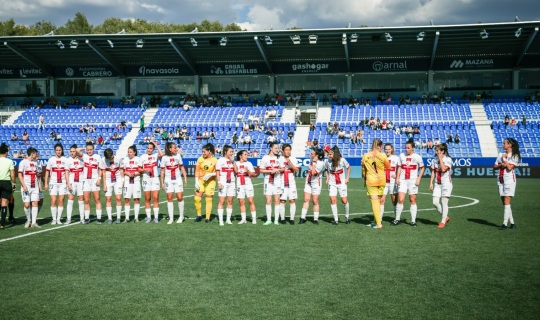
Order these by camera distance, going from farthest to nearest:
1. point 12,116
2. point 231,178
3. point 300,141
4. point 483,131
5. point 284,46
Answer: point 12,116, point 284,46, point 300,141, point 483,131, point 231,178

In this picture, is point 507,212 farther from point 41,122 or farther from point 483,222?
point 41,122

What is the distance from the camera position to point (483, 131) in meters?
40.5

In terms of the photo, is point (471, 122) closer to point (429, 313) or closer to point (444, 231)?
point (444, 231)

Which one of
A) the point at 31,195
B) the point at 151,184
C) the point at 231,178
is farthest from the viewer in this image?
the point at 151,184

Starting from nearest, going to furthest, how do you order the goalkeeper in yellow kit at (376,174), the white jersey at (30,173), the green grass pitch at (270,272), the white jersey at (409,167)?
the green grass pitch at (270,272) < the goalkeeper in yellow kit at (376,174) < the white jersey at (409,167) < the white jersey at (30,173)

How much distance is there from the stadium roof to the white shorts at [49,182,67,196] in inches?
1188

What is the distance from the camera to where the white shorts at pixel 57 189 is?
13.5 meters

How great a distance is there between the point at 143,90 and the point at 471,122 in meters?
30.2

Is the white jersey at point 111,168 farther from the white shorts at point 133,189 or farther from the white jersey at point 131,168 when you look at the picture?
the white shorts at point 133,189

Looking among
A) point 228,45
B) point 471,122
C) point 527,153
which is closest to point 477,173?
point 527,153

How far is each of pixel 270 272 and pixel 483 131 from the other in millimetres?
36680

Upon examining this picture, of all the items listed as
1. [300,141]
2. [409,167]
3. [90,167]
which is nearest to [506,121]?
[300,141]

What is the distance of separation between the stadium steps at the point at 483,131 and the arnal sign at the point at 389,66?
21.8ft

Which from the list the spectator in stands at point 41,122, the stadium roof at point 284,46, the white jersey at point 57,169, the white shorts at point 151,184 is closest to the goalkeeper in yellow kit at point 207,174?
the white shorts at point 151,184
